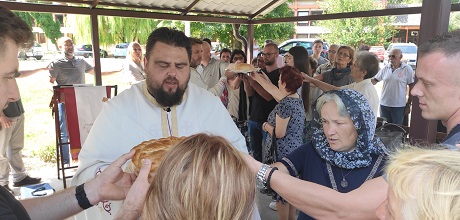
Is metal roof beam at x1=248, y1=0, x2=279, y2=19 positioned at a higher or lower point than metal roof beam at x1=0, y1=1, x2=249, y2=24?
higher

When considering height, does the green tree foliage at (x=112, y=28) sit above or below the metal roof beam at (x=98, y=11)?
above

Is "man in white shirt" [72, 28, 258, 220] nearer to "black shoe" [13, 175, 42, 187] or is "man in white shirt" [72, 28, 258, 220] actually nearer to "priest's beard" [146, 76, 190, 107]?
"priest's beard" [146, 76, 190, 107]

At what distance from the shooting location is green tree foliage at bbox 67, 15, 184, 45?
1523 cm

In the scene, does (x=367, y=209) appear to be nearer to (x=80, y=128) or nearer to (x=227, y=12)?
(x=80, y=128)

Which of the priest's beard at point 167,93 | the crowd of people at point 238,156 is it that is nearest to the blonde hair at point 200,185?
the crowd of people at point 238,156

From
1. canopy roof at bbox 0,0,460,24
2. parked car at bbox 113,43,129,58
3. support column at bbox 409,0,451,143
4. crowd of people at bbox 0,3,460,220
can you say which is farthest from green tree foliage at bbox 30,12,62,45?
support column at bbox 409,0,451,143

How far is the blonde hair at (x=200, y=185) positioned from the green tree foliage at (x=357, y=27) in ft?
75.3

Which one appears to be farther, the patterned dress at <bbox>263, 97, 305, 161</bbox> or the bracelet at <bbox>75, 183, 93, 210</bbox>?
the patterned dress at <bbox>263, 97, 305, 161</bbox>

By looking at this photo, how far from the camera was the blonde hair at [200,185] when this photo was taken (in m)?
0.96

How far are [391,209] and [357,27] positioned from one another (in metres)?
23.5

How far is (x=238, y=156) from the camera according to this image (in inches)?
41.4

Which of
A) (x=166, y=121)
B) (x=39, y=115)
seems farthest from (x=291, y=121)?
(x=39, y=115)

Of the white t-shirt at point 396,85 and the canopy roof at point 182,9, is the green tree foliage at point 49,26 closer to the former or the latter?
the canopy roof at point 182,9

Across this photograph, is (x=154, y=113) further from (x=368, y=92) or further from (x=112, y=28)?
(x=112, y=28)
